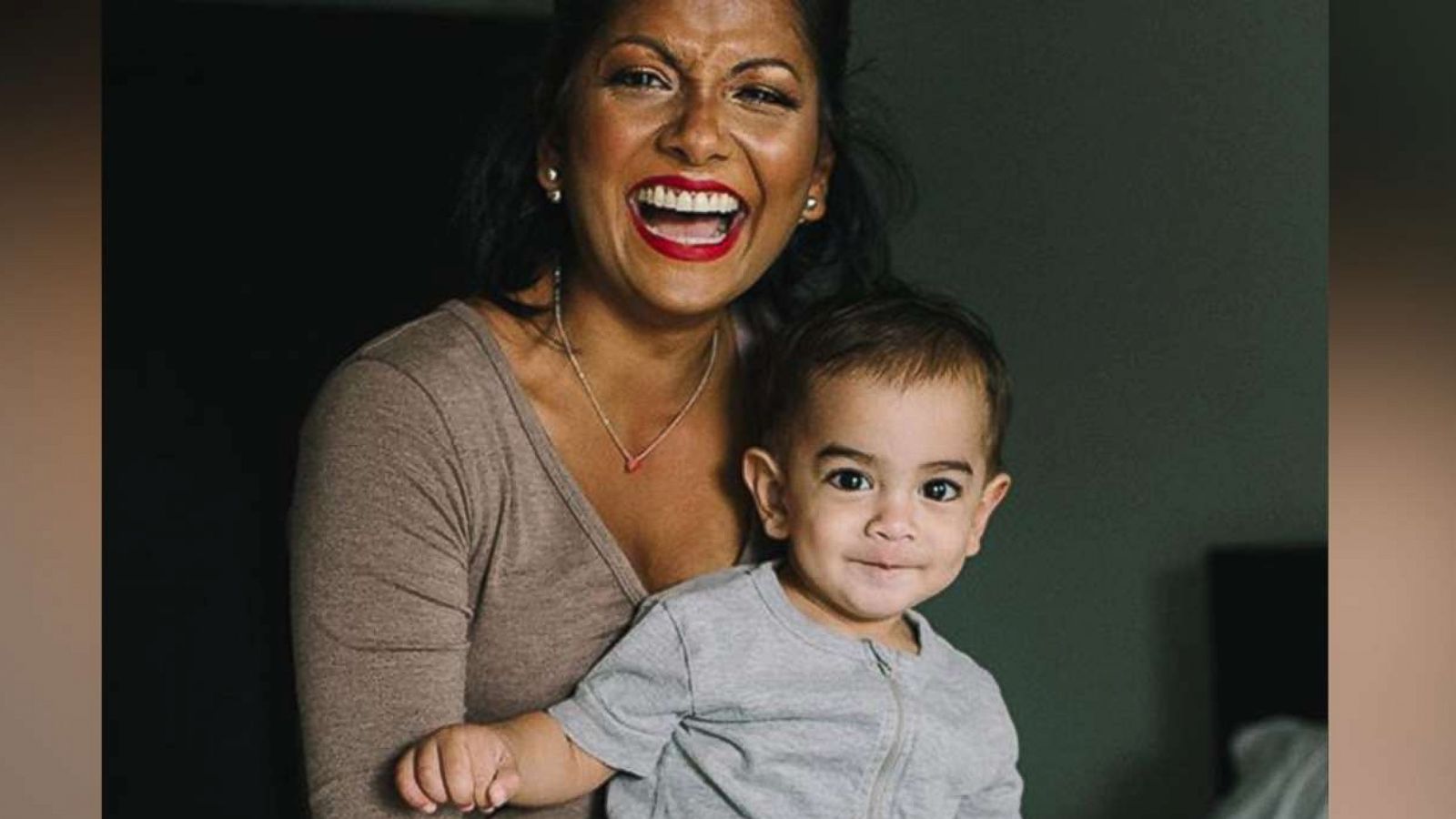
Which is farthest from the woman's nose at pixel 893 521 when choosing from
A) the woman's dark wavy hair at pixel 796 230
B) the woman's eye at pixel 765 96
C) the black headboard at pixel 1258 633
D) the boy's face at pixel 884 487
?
the black headboard at pixel 1258 633

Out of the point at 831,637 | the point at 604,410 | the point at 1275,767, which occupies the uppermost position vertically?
the point at 604,410

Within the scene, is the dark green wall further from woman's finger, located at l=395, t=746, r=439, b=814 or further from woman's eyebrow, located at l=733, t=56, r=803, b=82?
woman's finger, located at l=395, t=746, r=439, b=814

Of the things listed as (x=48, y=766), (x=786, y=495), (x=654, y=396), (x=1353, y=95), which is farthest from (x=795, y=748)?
(x=1353, y=95)

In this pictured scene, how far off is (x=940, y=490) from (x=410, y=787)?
0.31 m

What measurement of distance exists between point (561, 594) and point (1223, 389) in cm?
49

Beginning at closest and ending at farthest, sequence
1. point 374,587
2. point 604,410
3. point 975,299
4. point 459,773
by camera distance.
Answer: point 459,773 → point 374,587 → point 604,410 → point 975,299

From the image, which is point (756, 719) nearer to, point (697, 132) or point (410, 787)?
point (410, 787)

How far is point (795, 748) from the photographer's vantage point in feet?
3.65

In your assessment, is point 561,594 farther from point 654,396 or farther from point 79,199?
point 79,199

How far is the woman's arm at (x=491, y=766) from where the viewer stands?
1023 millimetres

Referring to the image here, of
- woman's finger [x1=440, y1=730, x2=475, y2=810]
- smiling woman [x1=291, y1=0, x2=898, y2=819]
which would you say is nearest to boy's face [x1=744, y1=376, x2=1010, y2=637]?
smiling woman [x1=291, y1=0, x2=898, y2=819]

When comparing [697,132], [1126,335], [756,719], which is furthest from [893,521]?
[1126,335]

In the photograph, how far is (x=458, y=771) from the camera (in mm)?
1020

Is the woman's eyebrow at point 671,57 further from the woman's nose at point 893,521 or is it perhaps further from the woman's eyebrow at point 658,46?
the woman's nose at point 893,521
